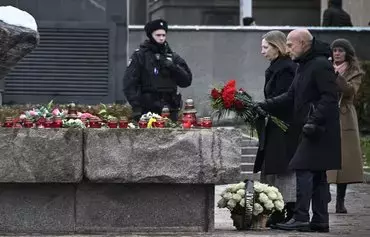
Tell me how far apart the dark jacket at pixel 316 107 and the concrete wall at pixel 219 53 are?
9.08 metres

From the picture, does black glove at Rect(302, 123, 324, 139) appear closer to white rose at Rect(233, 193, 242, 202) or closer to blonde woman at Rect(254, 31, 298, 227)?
blonde woman at Rect(254, 31, 298, 227)

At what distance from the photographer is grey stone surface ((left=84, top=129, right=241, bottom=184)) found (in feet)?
30.8

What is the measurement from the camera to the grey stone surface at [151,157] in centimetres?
938

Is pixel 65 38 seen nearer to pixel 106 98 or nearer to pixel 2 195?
pixel 106 98

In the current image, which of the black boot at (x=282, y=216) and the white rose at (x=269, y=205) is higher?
the white rose at (x=269, y=205)

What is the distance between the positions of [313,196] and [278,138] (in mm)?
613

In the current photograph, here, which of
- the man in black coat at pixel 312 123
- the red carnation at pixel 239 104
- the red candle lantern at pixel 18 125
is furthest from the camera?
the red carnation at pixel 239 104

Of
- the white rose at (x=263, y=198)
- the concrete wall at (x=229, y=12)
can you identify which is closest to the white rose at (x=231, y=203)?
the white rose at (x=263, y=198)

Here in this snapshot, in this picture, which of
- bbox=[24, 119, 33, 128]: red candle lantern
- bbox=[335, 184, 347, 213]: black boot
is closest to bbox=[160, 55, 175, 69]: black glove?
bbox=[24, 119, 33, 128]: red candle lantern

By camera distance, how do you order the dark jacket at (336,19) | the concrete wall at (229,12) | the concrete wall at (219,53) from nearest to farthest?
the concrete wall at (219,53), the dark jacket at (336,19), the concrete wall at (229,12)

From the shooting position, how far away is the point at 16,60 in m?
8.88

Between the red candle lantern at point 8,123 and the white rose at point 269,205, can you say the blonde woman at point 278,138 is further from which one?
the red candle lantern at point 8,123

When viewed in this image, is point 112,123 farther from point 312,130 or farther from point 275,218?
point 275,218

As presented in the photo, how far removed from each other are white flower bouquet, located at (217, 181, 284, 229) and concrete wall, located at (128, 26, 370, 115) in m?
9.18
